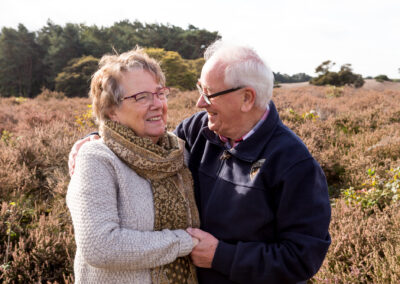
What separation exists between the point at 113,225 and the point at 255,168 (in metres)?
0.80

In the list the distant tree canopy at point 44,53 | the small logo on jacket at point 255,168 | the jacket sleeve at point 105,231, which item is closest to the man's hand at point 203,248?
the jacket sleeve at point 105,231

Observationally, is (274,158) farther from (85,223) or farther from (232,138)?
(85,223)

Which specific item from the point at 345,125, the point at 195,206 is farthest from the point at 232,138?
the point at 345,125

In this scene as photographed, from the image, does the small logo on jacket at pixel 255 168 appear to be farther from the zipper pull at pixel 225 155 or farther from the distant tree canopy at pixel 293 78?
the distant tree canopy at pixel 293 78

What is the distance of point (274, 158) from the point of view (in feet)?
5.55

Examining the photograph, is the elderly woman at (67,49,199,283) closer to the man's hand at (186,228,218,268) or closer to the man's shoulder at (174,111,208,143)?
the man's hand at (186,228,218,268)

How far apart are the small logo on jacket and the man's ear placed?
350 mm

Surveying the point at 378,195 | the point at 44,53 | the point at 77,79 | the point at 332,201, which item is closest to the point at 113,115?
the point at 378,195

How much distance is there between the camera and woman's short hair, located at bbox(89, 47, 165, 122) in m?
1.80

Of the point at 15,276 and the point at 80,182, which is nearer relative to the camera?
the point at 80,182

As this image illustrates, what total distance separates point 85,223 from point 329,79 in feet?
104

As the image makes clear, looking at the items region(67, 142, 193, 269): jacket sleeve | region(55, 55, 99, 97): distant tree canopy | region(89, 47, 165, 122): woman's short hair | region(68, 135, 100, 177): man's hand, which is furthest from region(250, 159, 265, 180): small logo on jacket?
region(55, 55, 99, 97): distant tree canopy

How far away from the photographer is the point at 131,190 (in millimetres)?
1662

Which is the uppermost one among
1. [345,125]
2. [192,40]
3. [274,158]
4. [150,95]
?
[192,40]
